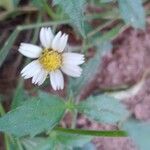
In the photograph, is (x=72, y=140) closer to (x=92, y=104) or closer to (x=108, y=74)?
(x=92, y=104)

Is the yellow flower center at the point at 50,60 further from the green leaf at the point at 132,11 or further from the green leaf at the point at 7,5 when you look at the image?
the green leaf at the point at 7,5

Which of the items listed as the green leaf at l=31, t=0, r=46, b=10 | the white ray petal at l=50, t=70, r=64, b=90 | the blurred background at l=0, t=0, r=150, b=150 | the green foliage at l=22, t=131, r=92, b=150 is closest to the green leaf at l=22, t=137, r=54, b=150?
the green foliage at l=22, t=131, r=92, b=150

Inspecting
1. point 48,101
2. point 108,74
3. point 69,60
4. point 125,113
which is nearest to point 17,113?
point 48,101

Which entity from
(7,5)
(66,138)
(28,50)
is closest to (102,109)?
(66,138)

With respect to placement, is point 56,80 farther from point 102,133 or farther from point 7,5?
point 7,5

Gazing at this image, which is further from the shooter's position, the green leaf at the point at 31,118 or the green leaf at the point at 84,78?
the green leaf at the point at 84,78

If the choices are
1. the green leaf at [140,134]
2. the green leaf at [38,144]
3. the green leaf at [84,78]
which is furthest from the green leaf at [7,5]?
the green leaf at [140,134]
